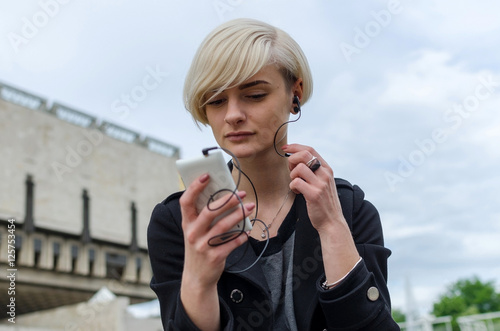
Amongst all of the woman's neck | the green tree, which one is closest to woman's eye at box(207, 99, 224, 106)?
the woman's neck

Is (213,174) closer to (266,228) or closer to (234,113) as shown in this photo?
(234,113)

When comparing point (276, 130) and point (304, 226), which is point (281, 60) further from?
point (304, 226)

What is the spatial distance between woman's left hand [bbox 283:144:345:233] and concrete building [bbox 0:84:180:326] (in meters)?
25.7

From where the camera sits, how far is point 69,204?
30.0 meters

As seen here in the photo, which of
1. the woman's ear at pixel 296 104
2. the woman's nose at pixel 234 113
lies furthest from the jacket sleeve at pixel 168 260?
the woman's ear at pixel 296 104

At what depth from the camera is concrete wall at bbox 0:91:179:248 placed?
1109 inches

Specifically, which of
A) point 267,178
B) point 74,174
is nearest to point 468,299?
point 74,174

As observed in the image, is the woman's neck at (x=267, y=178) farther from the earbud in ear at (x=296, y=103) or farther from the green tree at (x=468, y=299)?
the green tree at (x=468, y=299)

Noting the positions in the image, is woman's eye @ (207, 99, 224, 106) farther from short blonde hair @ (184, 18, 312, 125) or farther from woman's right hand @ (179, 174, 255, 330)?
woman's right hand @ (179, 174, 255, 330)

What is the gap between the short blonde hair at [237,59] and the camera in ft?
5.73

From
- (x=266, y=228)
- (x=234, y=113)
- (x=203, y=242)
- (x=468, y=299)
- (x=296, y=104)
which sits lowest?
(x=203, y=242)

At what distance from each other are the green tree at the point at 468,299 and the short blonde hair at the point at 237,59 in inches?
2592

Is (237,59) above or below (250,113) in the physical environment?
above

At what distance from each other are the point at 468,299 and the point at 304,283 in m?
72.7
